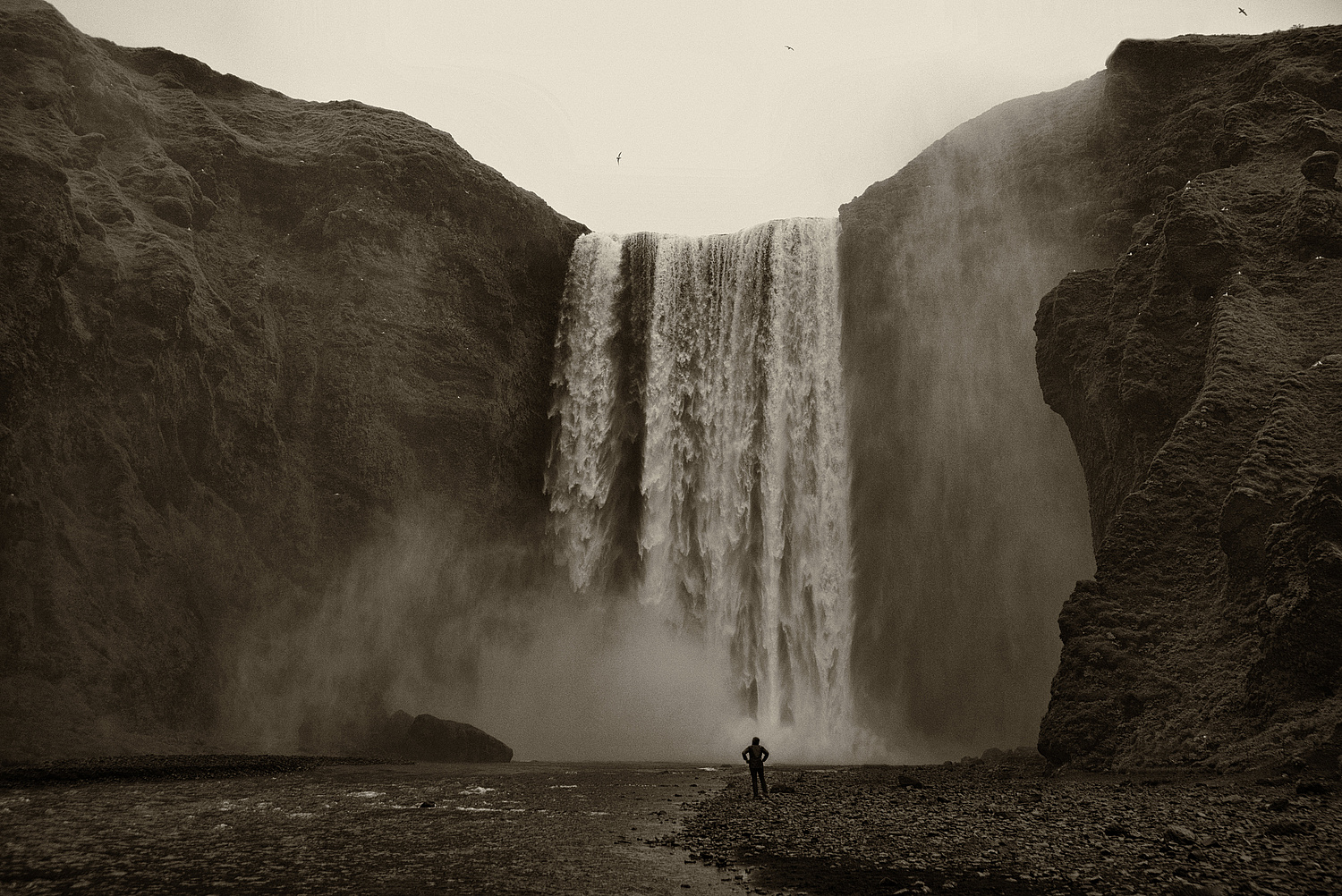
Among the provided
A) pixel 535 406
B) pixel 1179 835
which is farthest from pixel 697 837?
pixel 535 406

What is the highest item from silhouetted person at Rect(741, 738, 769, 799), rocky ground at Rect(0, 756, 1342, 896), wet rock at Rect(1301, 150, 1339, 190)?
wet rock at Rect(1301, 150, 1339, 190)

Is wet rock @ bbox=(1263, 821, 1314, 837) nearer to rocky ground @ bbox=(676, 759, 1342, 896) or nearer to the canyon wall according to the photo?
rocky ground @ bbox=(676, 759, 1342, 896)

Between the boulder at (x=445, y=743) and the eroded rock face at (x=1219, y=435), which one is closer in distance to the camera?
the eroded rock face at (x=1219, y=435)

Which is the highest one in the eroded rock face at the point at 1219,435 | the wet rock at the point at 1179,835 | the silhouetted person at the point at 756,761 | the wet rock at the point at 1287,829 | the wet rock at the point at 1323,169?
the wet rock at the point at 1323,169

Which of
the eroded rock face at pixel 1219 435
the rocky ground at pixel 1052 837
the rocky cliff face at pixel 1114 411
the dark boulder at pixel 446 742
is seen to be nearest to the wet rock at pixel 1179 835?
the rocky ground at pixel 1052 837

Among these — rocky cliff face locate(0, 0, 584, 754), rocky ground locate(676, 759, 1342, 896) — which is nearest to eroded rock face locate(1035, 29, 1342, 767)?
rocky ground locate(676, 759, 1342, 896)

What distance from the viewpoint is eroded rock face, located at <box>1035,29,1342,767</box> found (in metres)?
17.2

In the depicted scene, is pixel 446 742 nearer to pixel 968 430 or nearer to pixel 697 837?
pixel 697 837

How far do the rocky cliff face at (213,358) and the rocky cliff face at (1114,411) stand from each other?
16.0 m

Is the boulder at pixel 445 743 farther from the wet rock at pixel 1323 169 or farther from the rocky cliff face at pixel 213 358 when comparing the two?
the wet rock at pixel 1323 169

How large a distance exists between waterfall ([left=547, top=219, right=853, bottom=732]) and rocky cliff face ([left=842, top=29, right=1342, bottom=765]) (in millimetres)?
1573

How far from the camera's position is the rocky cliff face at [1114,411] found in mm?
18922

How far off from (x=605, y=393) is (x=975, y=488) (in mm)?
16277

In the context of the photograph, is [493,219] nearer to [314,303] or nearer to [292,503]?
[314,303]
